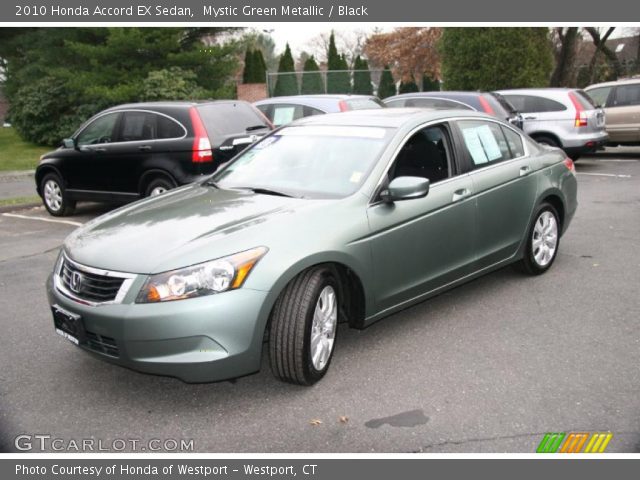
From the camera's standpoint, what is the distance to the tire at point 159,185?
9016mm

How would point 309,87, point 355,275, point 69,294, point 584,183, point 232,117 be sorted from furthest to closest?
point 309,87
point 584,183
point 232,117
point 355,275
point 69,294

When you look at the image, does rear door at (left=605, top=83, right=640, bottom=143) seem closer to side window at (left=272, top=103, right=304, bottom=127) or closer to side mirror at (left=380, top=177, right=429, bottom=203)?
side window at (left=272, top=103, right=304, bottom=127)

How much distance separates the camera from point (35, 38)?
25.1 metres

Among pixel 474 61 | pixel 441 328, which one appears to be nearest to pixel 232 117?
pixel 441 328

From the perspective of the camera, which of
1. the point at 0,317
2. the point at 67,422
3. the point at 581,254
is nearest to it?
the point at 67,422

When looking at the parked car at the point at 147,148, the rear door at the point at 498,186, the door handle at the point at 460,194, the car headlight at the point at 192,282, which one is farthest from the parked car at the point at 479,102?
the car headlight at the point at 192,282

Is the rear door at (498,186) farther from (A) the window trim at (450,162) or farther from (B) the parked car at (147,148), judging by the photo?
(B) the parked car at (147,148)

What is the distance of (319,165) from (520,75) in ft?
57.0

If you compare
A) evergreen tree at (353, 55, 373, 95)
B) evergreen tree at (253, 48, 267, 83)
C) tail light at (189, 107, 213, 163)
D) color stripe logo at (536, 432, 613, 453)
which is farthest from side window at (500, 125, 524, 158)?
evergreen tree at (253, 48, 267, 83)

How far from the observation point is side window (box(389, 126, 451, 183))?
4957 mm

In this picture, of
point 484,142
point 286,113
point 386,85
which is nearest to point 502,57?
point 286,113

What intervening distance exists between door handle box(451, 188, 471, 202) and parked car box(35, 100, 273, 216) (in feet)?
14.5

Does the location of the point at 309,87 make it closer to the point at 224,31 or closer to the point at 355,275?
the point at 224,31

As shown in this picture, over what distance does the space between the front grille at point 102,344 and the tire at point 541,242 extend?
3655mm
